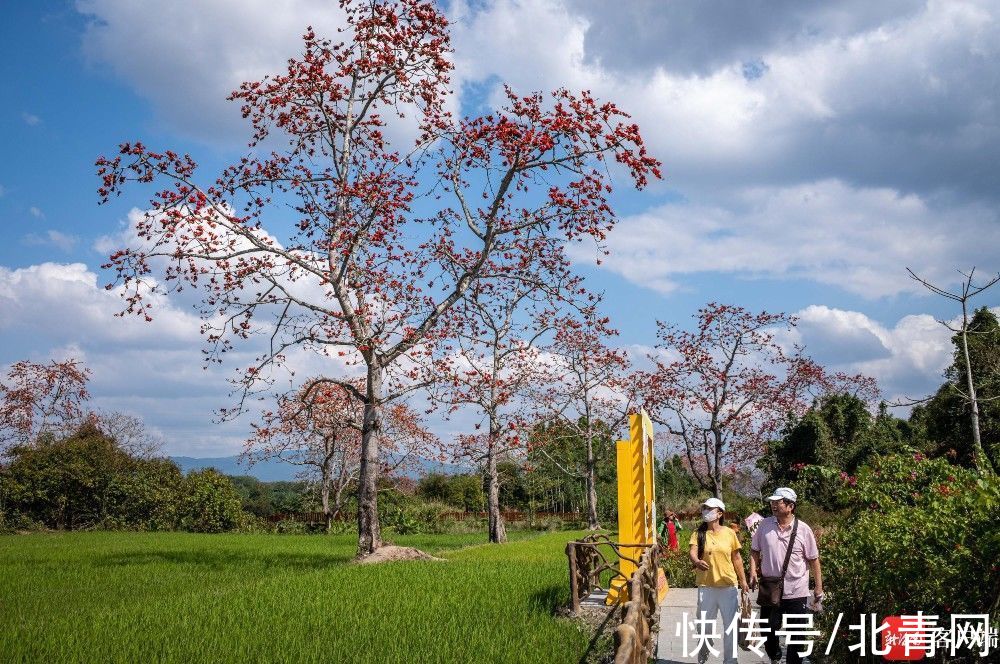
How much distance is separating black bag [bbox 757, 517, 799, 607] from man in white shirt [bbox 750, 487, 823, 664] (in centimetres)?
2

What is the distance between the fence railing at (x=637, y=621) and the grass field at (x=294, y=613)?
0.89 meters

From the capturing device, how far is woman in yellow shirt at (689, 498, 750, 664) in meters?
6.98

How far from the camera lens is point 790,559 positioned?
21.5ft

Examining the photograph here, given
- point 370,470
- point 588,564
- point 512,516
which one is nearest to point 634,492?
point 588,564

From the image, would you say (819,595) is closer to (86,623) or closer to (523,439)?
(86,623)

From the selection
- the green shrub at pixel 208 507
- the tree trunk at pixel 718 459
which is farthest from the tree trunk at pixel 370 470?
the green shrub at pixel 208 507

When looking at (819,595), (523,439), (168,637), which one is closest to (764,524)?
(819,595)

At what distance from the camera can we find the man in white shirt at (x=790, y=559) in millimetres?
6559

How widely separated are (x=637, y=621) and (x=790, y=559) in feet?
5.85

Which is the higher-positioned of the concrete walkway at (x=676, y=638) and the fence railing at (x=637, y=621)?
the fence railing at (x=637, y=621)

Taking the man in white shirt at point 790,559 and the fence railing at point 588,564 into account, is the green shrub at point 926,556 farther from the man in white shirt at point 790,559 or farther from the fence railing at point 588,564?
the fence railing at point 588,564

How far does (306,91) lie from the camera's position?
16203mm

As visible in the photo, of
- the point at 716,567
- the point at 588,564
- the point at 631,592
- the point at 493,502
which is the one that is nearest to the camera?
the point at 631,592

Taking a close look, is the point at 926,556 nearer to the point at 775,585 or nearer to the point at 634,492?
the point at 775,585
